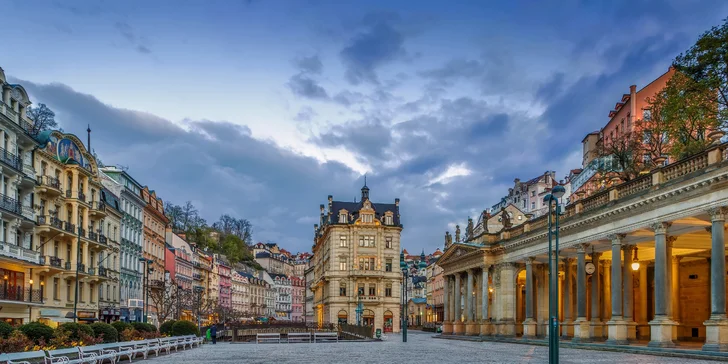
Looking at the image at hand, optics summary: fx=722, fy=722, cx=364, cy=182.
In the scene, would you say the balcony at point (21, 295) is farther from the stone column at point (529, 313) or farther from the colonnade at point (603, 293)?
the stone column at point (529, 313)

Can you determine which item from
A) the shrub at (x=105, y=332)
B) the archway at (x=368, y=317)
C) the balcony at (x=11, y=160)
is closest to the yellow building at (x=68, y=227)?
the balcony at (x=11, y=160)

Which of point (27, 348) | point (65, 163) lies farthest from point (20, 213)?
point (27, 348)

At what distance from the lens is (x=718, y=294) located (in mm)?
28641

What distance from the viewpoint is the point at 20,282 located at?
45.9 meters

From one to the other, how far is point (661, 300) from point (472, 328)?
34599 millimetres

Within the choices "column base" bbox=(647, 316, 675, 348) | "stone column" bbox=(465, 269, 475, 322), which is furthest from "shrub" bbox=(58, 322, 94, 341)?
"stone column" bbox=(465, 269, 475, 322)

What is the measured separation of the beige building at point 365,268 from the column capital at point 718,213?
69.7m

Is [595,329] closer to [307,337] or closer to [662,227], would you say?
[662,227]

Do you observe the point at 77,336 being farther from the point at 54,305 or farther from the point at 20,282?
the point at 54,305

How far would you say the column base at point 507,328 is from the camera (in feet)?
189

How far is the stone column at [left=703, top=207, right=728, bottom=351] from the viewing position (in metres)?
27.9

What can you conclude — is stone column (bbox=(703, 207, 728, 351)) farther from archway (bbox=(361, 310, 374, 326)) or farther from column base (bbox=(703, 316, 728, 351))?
archway (bbox=(361, 310, 374, 326))

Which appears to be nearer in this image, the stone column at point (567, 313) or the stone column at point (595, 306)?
the stone column at point (595, 306)

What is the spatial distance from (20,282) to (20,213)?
454cm
